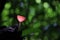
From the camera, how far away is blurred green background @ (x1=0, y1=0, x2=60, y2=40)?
0.85 meters

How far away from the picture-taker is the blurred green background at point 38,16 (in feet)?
2.79

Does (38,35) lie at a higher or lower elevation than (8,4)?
lower

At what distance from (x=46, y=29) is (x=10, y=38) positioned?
37cm

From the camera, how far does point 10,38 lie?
1.10 meters

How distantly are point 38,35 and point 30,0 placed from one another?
0.24 metres

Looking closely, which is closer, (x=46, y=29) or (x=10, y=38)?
(x=46, y=29)

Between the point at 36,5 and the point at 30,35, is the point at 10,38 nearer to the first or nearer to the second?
the point at 30,35

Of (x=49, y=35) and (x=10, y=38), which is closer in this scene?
(x=49, y=35)

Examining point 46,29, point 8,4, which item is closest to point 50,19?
point 46,29

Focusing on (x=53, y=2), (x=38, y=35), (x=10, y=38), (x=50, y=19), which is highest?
(x=53, y=2)

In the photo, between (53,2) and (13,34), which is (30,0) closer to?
(53,2)

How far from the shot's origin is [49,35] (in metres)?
0.87

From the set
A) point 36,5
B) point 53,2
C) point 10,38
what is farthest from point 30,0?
point 10,38

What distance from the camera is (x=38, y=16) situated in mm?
860
